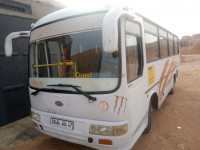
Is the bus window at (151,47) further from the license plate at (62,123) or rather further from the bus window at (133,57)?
the license plate at (62,123)

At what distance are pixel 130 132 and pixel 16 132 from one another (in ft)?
11.1

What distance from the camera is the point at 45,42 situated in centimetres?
282

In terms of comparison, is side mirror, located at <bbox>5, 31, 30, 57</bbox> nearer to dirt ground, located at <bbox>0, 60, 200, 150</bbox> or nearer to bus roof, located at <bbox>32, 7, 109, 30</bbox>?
bus roof, located at <bbox>32, 7, 109, 30</bbox>

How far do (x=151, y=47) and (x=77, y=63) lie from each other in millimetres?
1959

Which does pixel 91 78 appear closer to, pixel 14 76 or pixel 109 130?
pixel 109 130

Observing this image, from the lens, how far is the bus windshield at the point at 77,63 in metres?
2.19

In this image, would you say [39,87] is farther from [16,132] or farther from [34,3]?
[34,3]

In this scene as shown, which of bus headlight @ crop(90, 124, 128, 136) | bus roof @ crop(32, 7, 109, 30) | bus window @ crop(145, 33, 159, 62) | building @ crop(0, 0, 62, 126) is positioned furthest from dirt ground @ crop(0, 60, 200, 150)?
bus roof @ crop(32, 7, 109, 30)

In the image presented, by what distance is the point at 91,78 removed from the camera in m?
2.25

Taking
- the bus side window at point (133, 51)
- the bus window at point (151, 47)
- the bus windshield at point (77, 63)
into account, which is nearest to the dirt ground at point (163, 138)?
the bus windshield at point (77, 63)

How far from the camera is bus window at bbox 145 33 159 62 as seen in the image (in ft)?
10.5

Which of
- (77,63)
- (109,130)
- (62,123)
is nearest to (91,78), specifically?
(77,63)

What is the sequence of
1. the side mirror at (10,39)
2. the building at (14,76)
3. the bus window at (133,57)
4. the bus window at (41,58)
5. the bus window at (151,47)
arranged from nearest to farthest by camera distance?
1. the bus window at (133,57)
2. the bus window at (41,58)
3. the side mirror at (10,39)
4. the bus window at (151,47)
5. the building at (14,76)

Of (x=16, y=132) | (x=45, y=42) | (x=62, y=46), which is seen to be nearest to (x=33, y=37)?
(x=45, y=42)
